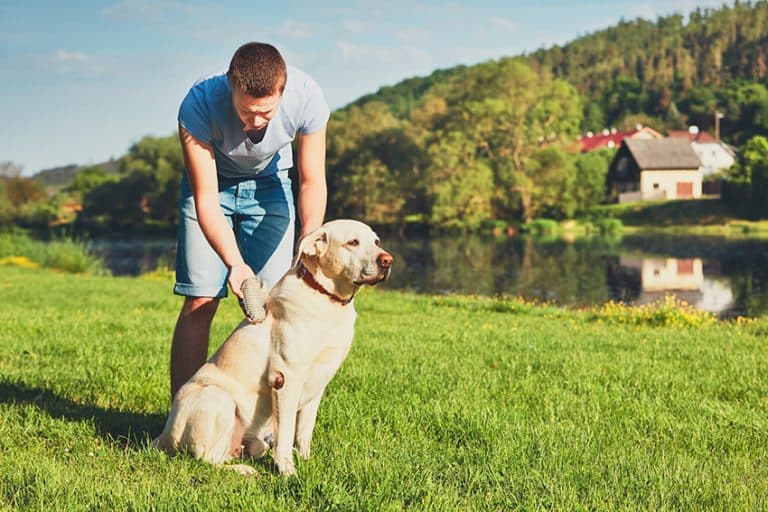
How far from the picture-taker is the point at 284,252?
5293 millimetres

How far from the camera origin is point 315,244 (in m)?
4.08

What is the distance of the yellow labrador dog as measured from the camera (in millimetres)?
4070

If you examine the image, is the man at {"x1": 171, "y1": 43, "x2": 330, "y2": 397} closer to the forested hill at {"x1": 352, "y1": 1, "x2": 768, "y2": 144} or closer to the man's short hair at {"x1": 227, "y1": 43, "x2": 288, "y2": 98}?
the man's short hair at {"x1": 227, "y1": 43, "x2": 288, "y2": 98}

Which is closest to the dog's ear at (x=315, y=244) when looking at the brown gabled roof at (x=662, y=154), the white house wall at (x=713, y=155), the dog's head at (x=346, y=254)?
the dog's head at (x=346, y=254)

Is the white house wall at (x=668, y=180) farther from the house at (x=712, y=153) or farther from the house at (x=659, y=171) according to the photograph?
the house at (x=712, y=153)

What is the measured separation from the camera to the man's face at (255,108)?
4.15 metres

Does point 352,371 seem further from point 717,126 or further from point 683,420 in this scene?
point 717,126

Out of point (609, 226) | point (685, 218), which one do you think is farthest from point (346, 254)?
point (685, 218)

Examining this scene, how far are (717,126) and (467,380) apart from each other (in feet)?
344

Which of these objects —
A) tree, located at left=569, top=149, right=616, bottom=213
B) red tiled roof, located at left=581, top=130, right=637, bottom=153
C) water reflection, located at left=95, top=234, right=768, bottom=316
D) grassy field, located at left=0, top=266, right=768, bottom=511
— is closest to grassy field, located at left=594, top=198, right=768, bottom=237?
tree, located at left=569, top=149, right=616, bottom=213

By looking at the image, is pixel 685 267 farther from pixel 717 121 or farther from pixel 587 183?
pixel 717 121

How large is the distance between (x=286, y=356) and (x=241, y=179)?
1.53 metres

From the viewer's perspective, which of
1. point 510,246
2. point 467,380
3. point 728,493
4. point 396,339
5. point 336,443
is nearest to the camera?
point 728,493

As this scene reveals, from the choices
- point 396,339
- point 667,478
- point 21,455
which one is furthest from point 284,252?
point 396,339
